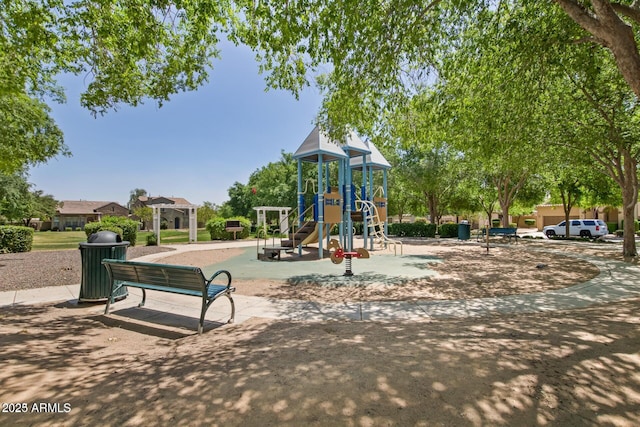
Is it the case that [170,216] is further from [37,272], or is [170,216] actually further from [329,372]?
[329,372]

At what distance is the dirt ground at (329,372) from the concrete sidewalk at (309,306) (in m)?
0.41

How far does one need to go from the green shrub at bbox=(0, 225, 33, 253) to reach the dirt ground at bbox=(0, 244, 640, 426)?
44.4 feet

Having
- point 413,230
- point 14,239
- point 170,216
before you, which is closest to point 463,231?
point 413,230

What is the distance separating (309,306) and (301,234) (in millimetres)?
8162

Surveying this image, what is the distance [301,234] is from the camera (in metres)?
14.5

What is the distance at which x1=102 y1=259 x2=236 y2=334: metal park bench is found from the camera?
486 centimetres

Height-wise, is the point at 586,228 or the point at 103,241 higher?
the point at 103,241

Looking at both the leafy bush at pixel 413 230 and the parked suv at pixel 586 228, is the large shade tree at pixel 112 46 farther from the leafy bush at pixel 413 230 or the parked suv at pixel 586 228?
the parked suv at pixel 586 228

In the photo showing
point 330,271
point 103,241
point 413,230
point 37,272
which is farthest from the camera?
point 413,230

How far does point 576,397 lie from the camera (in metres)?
2.75

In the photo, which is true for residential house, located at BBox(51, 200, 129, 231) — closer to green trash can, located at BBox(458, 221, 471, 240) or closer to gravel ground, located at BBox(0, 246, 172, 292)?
gravel ground, located at BBox(0, 246, 172, 292)

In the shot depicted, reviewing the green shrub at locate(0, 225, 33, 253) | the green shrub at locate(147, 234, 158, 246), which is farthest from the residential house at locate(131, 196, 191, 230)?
the green shrub at locate(0, 225, 33, 253)

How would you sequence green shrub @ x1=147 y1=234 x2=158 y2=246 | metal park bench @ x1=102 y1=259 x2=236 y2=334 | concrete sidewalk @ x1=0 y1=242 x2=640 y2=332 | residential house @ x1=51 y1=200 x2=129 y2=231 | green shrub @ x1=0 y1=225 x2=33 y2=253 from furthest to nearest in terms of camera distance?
1. residential house @ x1=51 y1=200 x2=129 y2=231
2. green shrub @ x1=147 y1=234 x2=158 y2=246
3. green shrub @ x1=0 y1=225 x2=33 y2=253
4. concrete sidewalk @ x1=0 y1=242 x2=640 y2=332
5. metal park bench @ x1=102 y1=259 x2=236 y2=334

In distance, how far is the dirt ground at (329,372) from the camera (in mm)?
2549
